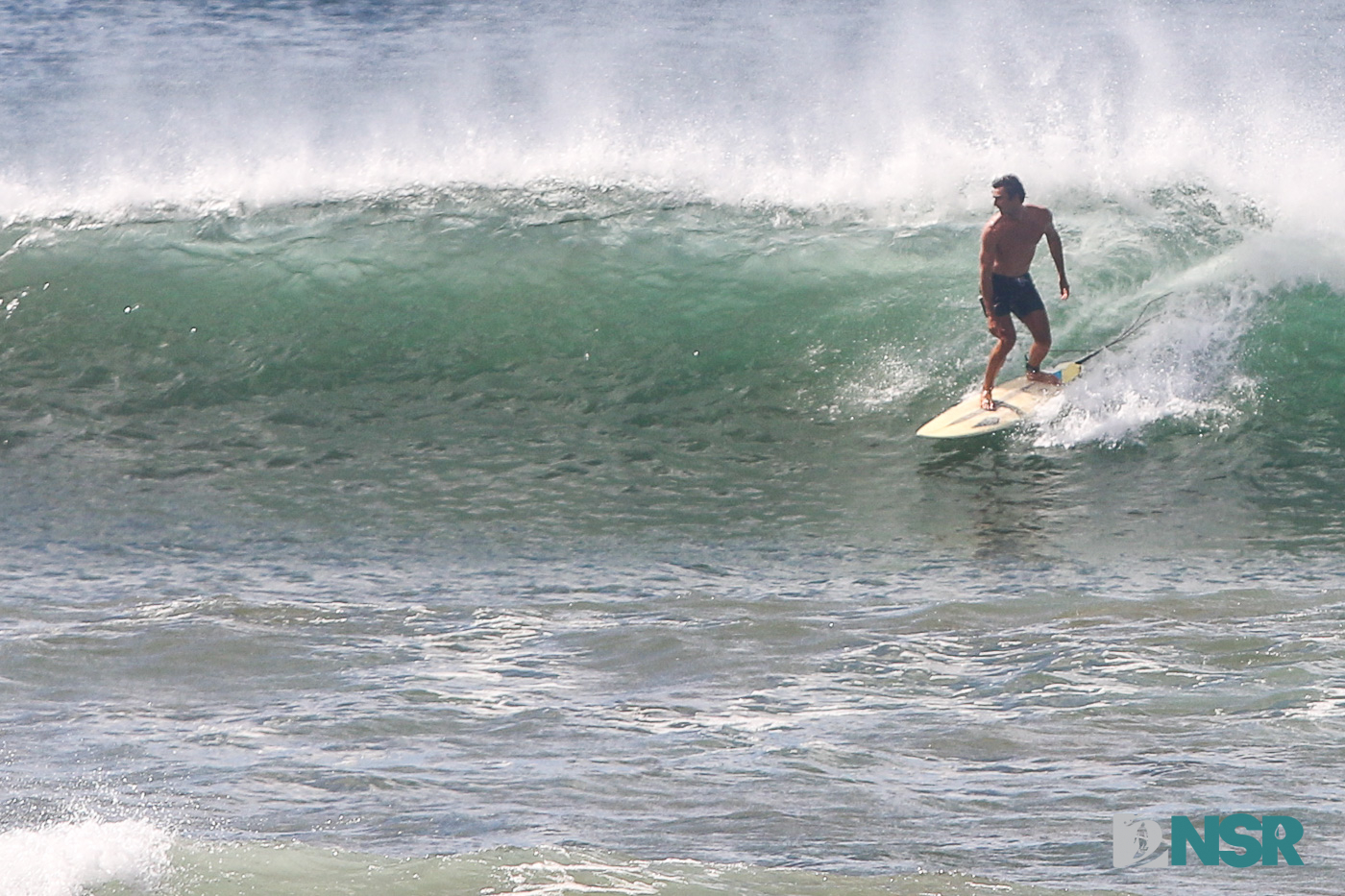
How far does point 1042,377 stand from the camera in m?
9.67

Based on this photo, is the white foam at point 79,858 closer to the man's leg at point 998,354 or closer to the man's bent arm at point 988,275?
the man's leg at point 998,354

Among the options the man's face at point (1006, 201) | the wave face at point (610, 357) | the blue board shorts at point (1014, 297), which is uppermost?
the man's face at point (1006, 201)

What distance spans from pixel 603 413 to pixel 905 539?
8.77ft

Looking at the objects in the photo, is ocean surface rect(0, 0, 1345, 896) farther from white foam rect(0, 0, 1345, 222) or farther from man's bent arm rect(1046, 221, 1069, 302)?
man's bent arm rect(1046, 221, 1069, 302)

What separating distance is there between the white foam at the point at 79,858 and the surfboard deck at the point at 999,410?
5.86 metres

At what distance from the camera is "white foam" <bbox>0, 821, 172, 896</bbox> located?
172 inches

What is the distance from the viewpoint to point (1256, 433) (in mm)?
9250

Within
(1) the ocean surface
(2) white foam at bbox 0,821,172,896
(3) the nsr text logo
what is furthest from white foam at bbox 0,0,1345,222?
(2) white foam at bbox 0,821,172,896

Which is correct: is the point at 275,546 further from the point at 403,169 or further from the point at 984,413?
the point at 403,169

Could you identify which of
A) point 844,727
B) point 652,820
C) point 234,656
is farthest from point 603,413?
point 652,820

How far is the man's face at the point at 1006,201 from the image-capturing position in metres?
9.18

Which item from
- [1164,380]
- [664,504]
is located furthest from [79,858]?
[1164,380]

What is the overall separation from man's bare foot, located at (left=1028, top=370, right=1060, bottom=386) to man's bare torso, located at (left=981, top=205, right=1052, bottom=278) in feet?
2.18

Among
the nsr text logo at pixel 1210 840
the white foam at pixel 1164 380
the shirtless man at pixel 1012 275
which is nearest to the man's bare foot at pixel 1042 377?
the shirtless man at pixel 1012 275
